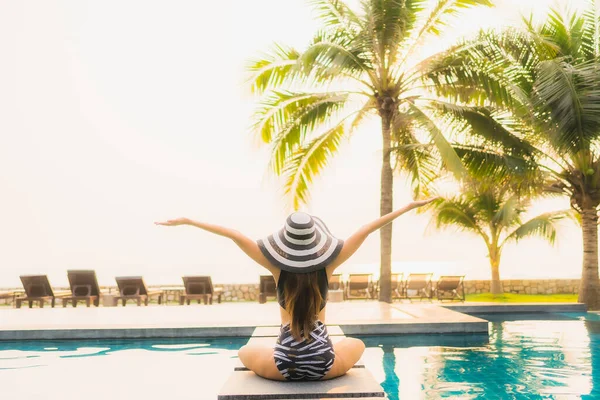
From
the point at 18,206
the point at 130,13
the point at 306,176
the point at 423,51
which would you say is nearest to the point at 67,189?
the point at 18,206

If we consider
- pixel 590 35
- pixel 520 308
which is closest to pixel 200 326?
pixel 520 308

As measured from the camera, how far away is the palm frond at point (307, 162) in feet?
48.0

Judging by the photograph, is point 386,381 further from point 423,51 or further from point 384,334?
point 423,51

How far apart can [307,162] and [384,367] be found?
7786 millimetres

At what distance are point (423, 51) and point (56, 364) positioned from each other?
33.2 ft

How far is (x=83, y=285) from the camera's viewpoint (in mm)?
15430

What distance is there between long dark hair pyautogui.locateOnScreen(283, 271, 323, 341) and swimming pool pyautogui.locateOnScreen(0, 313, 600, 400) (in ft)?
9.19

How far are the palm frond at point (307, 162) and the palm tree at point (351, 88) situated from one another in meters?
0.02

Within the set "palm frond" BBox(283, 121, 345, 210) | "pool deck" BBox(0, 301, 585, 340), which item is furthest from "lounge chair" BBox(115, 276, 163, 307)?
"palm frond" BBox(283, 121, 345, 210)

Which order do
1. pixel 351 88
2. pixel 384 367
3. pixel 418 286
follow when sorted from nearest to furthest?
pixel 384 367 → pixel 351 88 → pixel 418 286

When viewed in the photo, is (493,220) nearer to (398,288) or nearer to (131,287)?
(398,288)

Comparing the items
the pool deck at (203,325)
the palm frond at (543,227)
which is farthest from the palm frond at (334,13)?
the palm frond at (543,227)

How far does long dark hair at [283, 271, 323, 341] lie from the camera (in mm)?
3568

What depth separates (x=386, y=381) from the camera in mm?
6664
